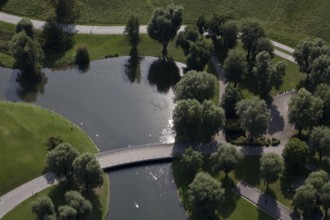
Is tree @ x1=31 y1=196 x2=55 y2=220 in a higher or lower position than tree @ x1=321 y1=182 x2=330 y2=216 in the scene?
lower

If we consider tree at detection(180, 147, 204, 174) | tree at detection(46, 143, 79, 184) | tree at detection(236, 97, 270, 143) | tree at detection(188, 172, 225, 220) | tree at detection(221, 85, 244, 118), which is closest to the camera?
tree at detection(188, 172, 225, 220)

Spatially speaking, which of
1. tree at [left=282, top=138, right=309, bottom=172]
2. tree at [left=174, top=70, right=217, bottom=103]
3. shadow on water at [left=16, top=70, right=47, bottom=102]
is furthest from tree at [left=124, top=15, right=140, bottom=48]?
tree at [left=282, top=138, right=309, bottom=172]

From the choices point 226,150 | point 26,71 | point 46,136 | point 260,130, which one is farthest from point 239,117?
point 26,71

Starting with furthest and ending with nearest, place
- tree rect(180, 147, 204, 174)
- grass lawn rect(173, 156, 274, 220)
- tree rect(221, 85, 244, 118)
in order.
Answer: tree rect(221, 85, 244, 118), tree rect(180, 147, 204, 174), grass lawn rect(173, 156, 274, 220)

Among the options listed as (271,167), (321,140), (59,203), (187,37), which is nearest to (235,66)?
(187,37)

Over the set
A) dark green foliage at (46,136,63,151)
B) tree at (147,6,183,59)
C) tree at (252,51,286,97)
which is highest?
tree at (147,6,183,59)

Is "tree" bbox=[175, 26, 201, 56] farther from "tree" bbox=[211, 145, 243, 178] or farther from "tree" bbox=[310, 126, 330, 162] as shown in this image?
"tree" bbox=[310, 126, 330, 162]

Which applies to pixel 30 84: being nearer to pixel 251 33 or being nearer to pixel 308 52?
pixel 251 33
